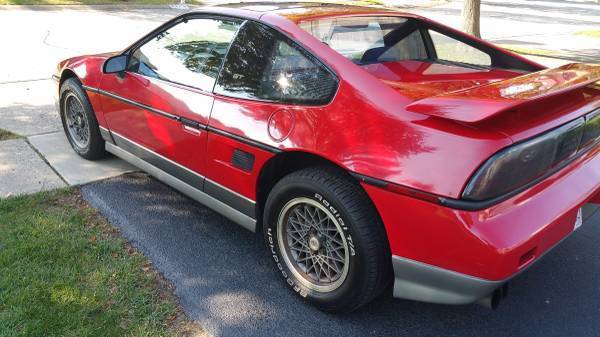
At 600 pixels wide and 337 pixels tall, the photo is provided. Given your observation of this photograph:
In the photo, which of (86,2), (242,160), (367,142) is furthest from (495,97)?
(86,2)

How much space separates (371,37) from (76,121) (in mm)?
2877

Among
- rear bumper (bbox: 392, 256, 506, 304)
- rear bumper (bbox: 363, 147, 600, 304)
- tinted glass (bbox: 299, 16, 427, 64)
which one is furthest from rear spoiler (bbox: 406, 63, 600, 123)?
tinted glass (bbox: 299, 16, 427, 64)

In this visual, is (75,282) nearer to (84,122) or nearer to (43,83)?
(84,122)

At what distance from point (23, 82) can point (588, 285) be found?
725 centimetres

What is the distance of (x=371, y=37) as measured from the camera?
10.7ft

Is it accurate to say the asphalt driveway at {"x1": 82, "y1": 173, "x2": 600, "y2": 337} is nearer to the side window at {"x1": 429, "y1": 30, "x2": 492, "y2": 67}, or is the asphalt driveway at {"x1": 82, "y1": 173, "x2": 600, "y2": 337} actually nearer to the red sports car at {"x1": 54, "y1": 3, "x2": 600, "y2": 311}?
the red sports car at {"x1": 54, "y1": 3, "x2": 600, "y2": 311}

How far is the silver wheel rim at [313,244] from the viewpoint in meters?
2.57

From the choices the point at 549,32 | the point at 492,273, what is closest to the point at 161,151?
the point at 492,273

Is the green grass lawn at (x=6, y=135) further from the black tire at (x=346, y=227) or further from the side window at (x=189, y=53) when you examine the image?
the black tire at (x=346, y=227)

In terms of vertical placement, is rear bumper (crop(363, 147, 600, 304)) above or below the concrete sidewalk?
above

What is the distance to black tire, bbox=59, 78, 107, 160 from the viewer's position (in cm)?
427

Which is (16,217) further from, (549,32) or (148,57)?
(549,32)

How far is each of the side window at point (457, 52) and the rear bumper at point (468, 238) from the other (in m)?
1.42

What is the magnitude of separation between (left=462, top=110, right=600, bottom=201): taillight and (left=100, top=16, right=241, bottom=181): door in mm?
1678
